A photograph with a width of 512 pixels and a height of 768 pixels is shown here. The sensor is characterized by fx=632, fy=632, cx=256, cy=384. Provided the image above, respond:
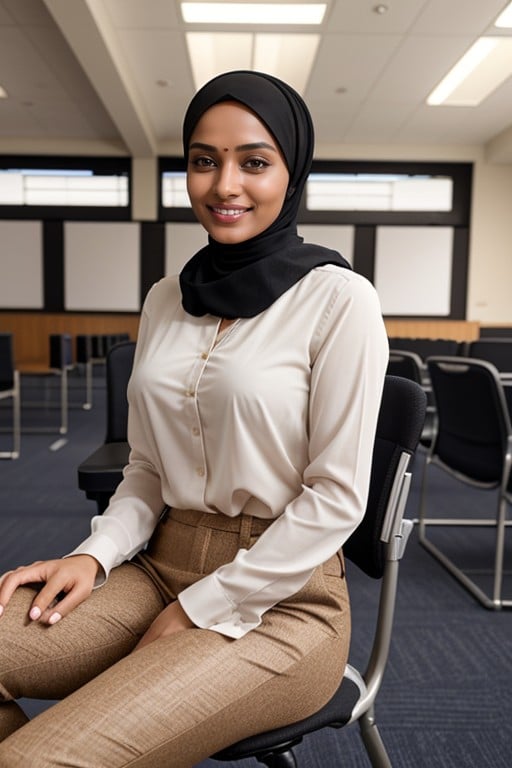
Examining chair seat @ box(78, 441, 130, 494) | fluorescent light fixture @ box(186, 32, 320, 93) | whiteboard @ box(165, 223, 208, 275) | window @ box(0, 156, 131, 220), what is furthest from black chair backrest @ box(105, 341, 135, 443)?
window @ box(0, 156, 131, 220)

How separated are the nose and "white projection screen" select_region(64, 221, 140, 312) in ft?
28.0

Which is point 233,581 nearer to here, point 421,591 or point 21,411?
point 421,591

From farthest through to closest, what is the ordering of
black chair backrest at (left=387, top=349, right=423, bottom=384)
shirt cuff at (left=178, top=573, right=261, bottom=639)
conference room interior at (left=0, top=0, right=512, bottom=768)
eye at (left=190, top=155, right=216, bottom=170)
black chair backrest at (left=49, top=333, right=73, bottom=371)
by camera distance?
1. black chair backrest at (left=49, top=333, right=73, bottom=371)
2. black chair backrest at (left=387, top=349, right=423, bottom=384)
3. conference room interior at (left=0, top=0, right=512, bottom=768)
4. eye at (left=190, top=155, right=216, bottom=170)
5. shirt cuff at (left=178, top=573, right=261, bottom=639)

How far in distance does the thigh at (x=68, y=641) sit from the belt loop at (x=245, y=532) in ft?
0.54

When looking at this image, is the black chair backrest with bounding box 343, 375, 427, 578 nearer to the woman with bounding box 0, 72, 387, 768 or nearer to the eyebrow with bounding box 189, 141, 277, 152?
the woman with bounding box 0, 72, 387, 768

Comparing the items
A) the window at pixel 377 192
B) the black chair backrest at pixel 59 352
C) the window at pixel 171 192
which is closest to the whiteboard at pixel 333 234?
the window at pixel 377 192

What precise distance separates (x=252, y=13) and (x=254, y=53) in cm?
79

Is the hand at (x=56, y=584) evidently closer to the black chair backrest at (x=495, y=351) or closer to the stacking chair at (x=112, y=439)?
the stacking chair at (x=112, y=439)

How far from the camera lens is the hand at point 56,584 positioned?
808 mm

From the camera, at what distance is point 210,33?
210 inches

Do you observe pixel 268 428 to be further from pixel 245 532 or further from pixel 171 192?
pixel 171 192

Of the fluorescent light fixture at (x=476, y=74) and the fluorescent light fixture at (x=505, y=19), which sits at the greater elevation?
the fluorescent light fixture at (x=476, y=74)

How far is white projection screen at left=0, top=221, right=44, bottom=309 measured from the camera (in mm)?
9039

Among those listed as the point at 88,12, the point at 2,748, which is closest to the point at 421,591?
the point at 2,748
